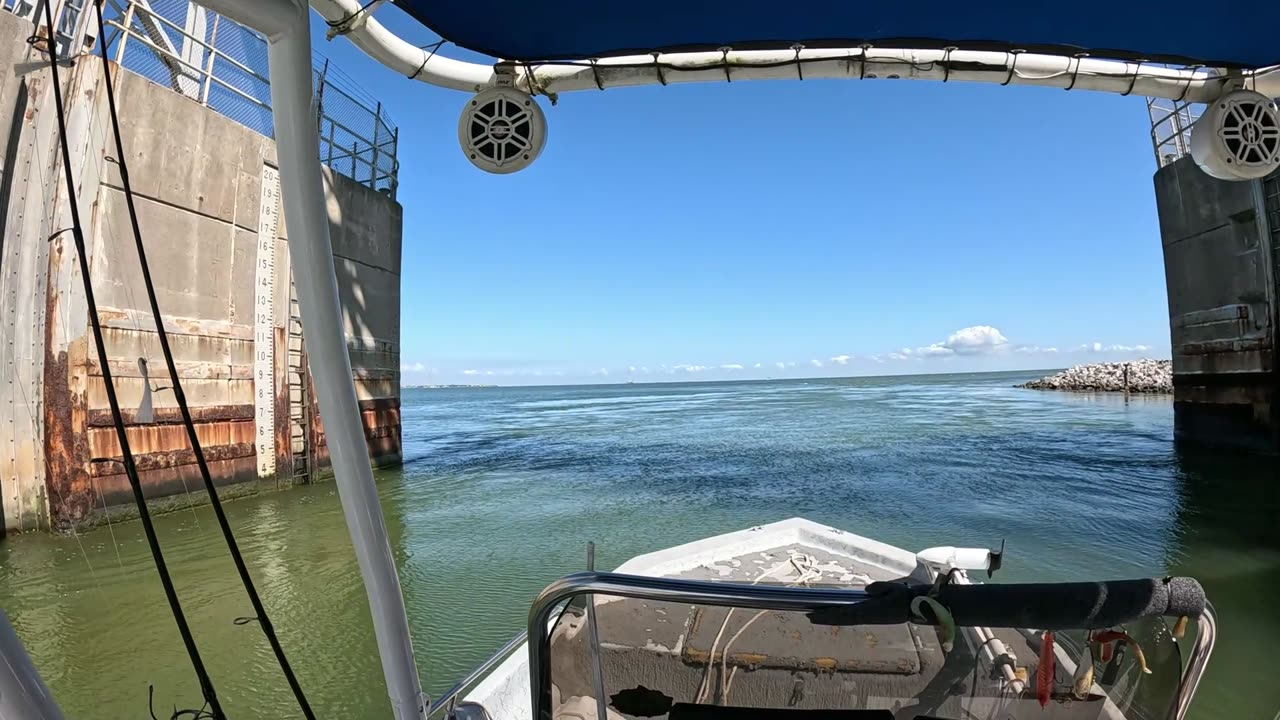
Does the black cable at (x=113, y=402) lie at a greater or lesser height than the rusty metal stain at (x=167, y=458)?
greater

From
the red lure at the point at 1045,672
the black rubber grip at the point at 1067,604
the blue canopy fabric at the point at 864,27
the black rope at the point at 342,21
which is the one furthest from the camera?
the black rope at the point at 342,21

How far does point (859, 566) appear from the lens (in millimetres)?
4559

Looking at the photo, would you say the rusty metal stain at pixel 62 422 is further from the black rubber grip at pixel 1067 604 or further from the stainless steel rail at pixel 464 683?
the black rubber grip at pixel 1067 604

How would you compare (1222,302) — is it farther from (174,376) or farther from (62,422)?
(62,422)

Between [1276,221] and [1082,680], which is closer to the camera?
[1082,680]

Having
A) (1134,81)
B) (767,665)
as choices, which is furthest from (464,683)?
(1134,81)

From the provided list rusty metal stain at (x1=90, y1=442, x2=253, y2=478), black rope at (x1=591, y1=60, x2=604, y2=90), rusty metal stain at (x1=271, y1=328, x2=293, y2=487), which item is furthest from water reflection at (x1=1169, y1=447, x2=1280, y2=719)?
rusty metal stain at (x1=271, y1=328, x2=293, y2=487)

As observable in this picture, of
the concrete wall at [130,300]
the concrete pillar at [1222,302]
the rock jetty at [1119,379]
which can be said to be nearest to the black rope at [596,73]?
the concrete wall at [130,300]

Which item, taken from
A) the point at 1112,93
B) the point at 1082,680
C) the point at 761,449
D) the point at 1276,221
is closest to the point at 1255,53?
the point at 1112,93

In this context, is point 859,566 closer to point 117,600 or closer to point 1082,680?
point 1082,680

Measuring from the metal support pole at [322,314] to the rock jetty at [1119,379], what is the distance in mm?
43491

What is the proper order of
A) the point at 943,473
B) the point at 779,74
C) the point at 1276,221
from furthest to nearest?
the point at 943,473 → the point at 1276,221 → the point at 779,74

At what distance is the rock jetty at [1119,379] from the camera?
38.5m

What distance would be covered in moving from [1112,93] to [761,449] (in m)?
15.9
